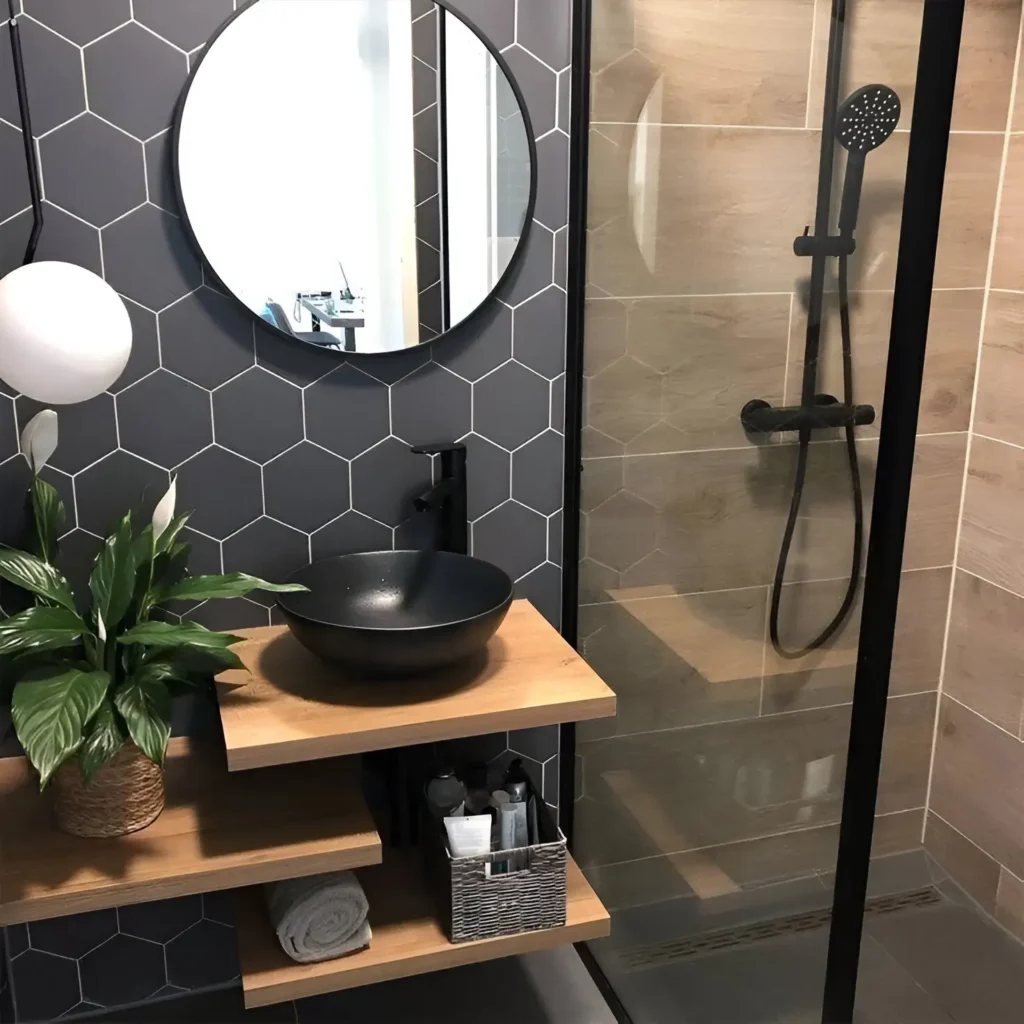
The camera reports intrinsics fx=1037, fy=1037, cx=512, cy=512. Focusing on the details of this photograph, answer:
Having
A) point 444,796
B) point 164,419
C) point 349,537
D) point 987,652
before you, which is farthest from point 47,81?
point 987,652

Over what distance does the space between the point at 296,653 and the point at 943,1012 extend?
1.47 m

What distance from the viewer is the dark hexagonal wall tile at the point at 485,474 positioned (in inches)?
73.8

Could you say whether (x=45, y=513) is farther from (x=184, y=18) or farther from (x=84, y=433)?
(x=184, y=18)

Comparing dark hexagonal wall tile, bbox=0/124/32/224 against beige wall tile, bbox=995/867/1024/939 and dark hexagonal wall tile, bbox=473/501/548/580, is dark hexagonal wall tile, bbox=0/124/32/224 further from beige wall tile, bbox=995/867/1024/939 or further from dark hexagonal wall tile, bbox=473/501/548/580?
beige wall tile, bbox=995/867/1024/939

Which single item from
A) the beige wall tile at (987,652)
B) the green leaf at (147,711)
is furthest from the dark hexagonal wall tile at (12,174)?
the beige wall tile at (987,652)

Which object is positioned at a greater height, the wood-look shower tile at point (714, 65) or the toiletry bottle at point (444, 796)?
the wood-look shower tile at point (714, 65)

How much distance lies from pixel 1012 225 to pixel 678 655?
1.13 meters

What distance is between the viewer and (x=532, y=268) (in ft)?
5.98

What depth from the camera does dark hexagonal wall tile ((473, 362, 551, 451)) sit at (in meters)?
1.86

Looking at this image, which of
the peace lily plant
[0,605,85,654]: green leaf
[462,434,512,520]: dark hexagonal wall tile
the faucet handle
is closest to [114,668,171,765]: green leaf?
the peace lily plant

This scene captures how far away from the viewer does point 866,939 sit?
7.36 feet

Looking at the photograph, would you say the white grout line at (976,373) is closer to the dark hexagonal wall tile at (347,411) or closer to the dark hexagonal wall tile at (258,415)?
the dark hexagonal wall tile at (347,411)

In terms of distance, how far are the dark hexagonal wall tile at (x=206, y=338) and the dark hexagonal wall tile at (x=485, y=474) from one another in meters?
0.42

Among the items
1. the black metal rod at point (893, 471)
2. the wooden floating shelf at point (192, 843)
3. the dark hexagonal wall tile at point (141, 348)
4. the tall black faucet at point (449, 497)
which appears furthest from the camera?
the tall black faucet at point (449, 497)
